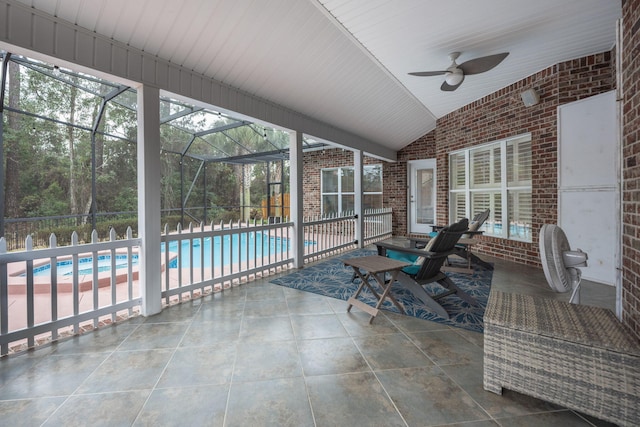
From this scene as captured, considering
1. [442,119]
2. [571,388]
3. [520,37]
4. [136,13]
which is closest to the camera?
[571,388]

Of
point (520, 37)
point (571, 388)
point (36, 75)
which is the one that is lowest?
point (571, 388)

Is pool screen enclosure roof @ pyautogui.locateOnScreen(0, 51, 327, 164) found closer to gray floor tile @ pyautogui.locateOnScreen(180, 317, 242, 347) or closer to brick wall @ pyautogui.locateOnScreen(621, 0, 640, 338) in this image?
gray floor tile @ pyautogui.locateOnScreen(180, 317, 242, 347)

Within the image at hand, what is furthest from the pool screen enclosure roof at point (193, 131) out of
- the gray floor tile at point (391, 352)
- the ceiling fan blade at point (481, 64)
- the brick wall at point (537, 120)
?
the gray floor tile at point (391, 352)

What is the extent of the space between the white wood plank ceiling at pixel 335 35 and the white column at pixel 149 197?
1.84ft

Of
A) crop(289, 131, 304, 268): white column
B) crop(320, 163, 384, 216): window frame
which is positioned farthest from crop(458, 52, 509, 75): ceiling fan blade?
crop(320, 163, 384, 216): window frame

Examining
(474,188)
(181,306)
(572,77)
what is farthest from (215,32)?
(474,188)

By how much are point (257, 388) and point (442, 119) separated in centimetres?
727

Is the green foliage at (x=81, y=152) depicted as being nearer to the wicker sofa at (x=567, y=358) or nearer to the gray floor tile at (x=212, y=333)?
the gray floor tile at (x=212, y=333)

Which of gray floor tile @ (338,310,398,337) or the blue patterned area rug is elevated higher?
the blue patterned area rug

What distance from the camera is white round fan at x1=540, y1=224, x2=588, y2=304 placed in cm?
171

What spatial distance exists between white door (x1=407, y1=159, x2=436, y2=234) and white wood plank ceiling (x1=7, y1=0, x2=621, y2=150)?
372cm

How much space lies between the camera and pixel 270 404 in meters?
1.69

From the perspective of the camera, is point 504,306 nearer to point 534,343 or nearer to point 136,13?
point 534,343

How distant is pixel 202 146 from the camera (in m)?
13.0
